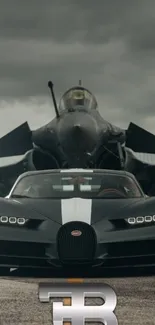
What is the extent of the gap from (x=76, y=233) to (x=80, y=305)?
2661 millimetres

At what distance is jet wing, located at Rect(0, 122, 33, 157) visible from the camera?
27641 mm

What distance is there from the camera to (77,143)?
2245cm

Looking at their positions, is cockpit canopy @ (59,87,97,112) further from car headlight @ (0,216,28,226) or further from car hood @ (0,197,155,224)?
car headlight @ (0,216,28,226)

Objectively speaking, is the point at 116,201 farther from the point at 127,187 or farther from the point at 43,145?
the point at 43,145

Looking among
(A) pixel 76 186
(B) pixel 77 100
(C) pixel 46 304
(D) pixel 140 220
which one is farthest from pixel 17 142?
(C) pixel 46 304

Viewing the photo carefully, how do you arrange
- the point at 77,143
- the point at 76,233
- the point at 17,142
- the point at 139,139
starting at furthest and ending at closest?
1. the point at 139,139
2. the point at 17,142
3. the point at 77,143
4. the point at 76,233

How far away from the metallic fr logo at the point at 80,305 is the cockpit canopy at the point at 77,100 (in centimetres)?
1968

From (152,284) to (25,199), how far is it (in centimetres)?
163

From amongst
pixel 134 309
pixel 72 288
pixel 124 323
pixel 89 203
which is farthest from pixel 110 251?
pixel 72 288

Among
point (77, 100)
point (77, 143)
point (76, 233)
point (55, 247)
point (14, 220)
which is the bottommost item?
point (55, 247)

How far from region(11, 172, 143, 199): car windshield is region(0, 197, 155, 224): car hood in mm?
747

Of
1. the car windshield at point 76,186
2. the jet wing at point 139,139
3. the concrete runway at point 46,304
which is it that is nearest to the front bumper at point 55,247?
the concrete runway at point 46,304

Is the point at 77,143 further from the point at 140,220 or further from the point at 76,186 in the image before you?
the point at 140,220

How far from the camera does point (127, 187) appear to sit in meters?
10.1
